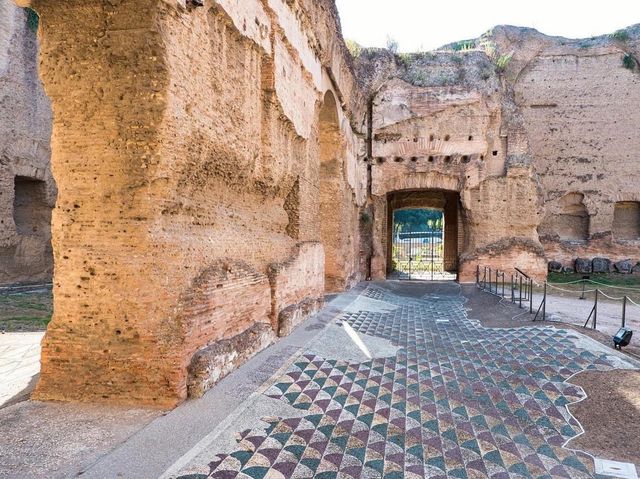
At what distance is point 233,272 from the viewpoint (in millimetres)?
3975

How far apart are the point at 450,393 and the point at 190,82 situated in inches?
139

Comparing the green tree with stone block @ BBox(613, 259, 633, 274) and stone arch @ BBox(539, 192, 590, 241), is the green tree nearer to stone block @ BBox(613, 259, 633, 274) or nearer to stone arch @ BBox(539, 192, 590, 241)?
stone arch @ BBox(539, 192, 590, 241)

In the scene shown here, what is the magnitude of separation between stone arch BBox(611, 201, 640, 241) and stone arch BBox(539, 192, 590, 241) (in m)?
1.07

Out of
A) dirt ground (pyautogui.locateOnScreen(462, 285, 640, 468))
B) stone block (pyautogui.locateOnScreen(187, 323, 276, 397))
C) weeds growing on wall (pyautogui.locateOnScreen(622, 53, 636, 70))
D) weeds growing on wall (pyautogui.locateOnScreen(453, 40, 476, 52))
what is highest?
weeds growing on wall (pyautogui.locateOnScreen(453, 40, 476, 52))

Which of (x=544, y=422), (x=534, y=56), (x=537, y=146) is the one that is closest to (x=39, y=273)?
(x=544, y=422)

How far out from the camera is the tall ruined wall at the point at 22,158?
898 cm

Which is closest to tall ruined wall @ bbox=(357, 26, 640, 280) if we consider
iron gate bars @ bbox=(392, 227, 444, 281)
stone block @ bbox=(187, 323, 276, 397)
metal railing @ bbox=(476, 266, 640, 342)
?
metal railing @ bbox=(476, 266, 640, 342)

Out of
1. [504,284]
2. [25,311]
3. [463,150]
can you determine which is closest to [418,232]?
[463,150]

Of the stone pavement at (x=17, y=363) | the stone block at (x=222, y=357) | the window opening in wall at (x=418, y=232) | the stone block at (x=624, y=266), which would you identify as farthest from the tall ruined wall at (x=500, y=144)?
the stone pavement at (x=17, y=363)

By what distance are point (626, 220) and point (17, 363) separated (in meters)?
17.8

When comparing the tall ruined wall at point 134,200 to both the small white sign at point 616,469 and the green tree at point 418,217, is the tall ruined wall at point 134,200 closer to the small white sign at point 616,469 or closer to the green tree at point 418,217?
the small white sign at point 616,469

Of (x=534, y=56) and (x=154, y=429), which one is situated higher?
(x=534, y=56)

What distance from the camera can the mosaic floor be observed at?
2635 millimetres

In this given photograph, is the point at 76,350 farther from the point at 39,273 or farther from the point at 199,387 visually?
the point at 39,273
